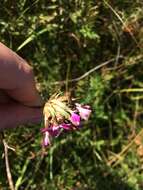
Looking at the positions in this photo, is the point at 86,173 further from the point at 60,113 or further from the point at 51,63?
the point at 60,113

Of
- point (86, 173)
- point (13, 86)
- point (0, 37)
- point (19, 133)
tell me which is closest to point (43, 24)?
point (0, 37)

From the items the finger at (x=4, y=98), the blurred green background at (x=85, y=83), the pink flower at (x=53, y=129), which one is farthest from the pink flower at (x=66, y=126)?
the blurred green background at (x=85, y=83)

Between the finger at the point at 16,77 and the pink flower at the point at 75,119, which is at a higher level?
the finger at the point at 16,77

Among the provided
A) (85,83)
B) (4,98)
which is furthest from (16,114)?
(85,83)

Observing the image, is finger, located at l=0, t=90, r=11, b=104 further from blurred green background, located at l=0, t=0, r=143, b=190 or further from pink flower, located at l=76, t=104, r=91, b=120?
blurred green background, located at l=0, t=0, r=143, b=190

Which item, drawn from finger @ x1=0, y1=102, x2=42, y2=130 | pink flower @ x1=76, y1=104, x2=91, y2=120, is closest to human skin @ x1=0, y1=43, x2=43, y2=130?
finger @ x1=0, y1=102, x2=42, y2=130

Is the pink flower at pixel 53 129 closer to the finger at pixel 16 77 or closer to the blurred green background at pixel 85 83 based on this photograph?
the finger at pixel 16 77

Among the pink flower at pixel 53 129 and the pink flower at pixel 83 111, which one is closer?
the pink flower at pixel 53 129
